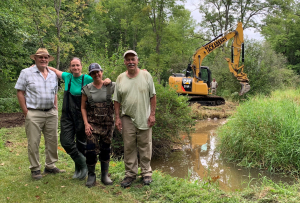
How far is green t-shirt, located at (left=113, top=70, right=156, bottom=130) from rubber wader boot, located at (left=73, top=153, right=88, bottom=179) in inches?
38.8

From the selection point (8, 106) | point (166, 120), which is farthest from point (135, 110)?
point (8, 106)

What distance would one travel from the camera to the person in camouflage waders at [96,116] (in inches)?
139

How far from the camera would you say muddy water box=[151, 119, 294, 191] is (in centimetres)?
528

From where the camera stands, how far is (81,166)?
12.9 ft

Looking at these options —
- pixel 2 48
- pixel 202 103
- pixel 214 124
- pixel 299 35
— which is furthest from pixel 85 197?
pixel 299 35

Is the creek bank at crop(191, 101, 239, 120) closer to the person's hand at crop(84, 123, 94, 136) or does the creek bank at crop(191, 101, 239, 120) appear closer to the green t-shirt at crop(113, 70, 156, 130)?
the green t-shirt at crop(113, 70, 156, 130)

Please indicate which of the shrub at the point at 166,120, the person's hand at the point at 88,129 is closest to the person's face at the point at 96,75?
the person's hand at the point at 88,129

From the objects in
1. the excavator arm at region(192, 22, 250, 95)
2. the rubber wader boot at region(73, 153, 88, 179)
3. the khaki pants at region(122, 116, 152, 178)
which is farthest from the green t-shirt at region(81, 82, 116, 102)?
the excavator arm at region(192, 22, 250, 95)

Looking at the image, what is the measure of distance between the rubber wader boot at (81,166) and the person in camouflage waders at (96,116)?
25 centimetres

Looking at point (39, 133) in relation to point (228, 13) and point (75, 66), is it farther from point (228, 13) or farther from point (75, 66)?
point (228, 13)

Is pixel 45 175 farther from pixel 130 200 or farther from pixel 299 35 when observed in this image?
pixel 299 35

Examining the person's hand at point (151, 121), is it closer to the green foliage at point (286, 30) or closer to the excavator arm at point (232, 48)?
the excavator arm at point (232, 48)

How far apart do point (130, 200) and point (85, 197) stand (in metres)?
0.59

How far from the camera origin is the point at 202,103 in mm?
16266
